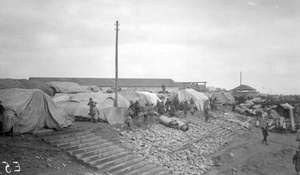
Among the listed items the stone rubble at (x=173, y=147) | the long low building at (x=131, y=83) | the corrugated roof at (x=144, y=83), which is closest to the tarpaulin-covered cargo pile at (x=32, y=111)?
the stone rubble at (x=173, y=147)

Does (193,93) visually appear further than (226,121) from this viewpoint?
Yes

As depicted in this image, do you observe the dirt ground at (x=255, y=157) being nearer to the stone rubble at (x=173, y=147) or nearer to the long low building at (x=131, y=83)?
the stone rubble at (x=173, y=147)

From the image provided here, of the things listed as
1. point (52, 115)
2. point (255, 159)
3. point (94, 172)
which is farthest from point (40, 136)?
point (255, 159)

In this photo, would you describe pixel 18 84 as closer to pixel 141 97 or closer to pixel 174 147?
pixel 141 97

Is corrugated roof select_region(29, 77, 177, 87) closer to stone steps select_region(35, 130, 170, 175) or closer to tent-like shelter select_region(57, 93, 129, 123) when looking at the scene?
tent-like shelter select_region(57, 93, 129, 123)

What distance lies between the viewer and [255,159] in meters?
15.2

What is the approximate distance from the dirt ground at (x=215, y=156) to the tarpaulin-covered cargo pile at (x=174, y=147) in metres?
0.68

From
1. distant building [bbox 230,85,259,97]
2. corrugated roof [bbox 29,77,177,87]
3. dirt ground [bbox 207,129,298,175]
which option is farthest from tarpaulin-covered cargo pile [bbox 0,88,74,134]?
distant building [bbox 230,85,259,97]

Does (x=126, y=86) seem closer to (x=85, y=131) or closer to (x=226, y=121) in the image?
(x=226, y=121)

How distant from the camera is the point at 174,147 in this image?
48.7 ft

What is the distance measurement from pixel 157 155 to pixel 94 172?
4.50 m

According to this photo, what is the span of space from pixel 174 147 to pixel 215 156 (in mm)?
2893

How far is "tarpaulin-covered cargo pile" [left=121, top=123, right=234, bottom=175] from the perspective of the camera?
13.0 metres

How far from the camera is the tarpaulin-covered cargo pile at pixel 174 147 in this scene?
511 inches
